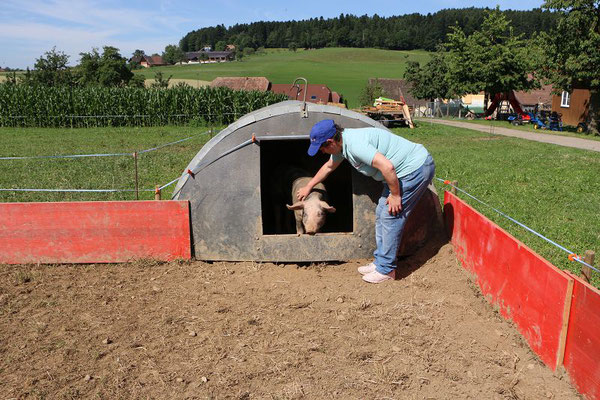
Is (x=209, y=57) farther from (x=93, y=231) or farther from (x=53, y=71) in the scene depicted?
(x=93, y=231)

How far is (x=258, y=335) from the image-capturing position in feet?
15.3

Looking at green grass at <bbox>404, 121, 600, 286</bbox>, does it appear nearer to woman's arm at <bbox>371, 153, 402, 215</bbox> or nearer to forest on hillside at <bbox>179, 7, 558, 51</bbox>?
woman's arm at <bbox>371, 153, 402, 215</bbox>

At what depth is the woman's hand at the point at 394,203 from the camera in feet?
17.7

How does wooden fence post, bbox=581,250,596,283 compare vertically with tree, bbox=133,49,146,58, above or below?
below

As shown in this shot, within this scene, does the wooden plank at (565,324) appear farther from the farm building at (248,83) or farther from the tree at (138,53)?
the tree at (138,53)

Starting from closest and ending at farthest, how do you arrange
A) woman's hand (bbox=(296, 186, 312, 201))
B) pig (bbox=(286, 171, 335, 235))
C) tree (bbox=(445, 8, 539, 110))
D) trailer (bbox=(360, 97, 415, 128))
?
woman's hand (bbox=(296, 186, 312, 201)) < pig (bbox=(286, 171, 335, 235)) < trailer (bbox=(360, 97, 415, 128)) < tree (bbox=(445, 8, 539, 110))

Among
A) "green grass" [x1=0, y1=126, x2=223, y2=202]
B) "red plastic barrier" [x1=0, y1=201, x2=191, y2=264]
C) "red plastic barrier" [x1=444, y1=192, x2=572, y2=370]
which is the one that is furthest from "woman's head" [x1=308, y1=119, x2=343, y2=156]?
"green grass" [x1=0, y1=126, x2=223, y2=202]

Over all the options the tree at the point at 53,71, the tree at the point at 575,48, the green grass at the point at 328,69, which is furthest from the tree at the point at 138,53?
the tree at the point at 575,48

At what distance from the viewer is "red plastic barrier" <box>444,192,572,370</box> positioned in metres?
3.79

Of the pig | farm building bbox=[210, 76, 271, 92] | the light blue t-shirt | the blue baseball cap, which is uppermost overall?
farm building bbox=[210, 76, 271, 92]

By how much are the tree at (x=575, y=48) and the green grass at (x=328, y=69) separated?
41923 millimetres

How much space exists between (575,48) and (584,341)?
26138 millimetres

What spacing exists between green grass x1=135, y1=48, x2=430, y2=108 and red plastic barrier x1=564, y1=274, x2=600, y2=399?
215ft

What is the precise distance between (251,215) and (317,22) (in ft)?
568
